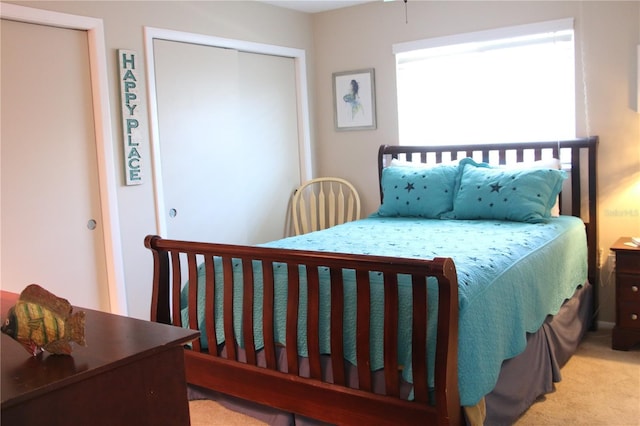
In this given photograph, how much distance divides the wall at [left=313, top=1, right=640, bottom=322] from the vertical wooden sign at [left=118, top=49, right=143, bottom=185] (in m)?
1.73

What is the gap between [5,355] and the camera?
111 centimetres

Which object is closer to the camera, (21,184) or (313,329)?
(313,329)

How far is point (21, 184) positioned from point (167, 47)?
1.21 meters

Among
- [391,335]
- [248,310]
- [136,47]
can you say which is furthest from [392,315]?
[136,47]

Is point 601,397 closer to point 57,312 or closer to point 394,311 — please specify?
point 394,311

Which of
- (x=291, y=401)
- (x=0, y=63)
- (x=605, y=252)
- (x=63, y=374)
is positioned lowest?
(x=291, y=401)

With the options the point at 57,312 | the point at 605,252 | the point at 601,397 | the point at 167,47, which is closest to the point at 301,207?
the point at 167,47

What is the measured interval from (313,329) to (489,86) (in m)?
2.46

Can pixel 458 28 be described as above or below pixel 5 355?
above

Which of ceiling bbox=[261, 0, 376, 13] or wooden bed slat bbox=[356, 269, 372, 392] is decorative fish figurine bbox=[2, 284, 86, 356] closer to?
wooden bed slat bbox=[356, 269, 372, 392]

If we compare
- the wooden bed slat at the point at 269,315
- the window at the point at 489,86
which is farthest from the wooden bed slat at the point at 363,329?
the window at the point at 489,86

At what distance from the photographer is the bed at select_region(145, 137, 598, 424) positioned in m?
2.00

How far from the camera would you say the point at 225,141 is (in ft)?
13.1

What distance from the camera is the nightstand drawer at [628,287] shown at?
316cm
